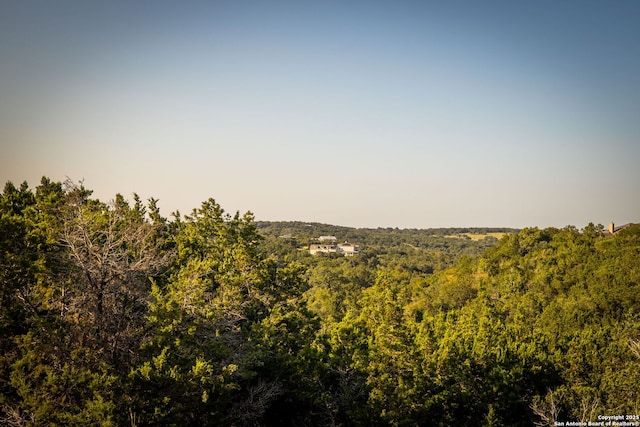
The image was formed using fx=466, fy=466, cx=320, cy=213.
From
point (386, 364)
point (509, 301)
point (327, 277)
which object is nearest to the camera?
point (386, 364)

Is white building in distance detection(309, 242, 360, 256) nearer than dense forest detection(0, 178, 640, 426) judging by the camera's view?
No

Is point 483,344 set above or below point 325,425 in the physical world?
above

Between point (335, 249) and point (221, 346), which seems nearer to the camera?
point (221, 346)

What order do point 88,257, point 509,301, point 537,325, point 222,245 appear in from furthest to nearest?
point 509,301, point 537,325, point 222,245, point 88,257

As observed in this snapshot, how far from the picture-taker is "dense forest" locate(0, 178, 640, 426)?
11703 millimetres

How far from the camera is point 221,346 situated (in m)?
14.2

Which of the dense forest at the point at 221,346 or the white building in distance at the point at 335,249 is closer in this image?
the dense forest at the point at 221,346

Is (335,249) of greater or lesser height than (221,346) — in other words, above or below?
below

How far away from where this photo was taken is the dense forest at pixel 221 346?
38.4 ft

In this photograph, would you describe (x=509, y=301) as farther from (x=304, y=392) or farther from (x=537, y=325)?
(x=304, y=392)

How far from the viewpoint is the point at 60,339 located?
1175 centimetres

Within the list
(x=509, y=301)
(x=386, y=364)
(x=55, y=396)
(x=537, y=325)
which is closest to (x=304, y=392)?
(x=386, y=364)

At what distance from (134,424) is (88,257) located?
4.87 metres

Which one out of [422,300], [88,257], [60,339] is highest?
[88,257]
